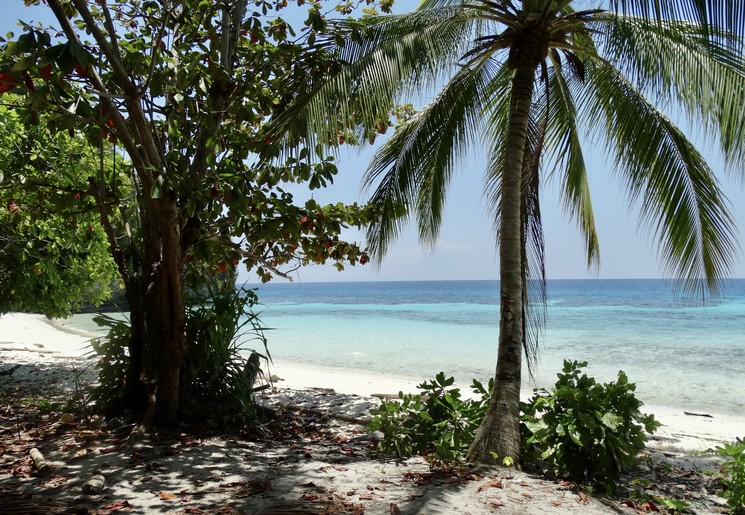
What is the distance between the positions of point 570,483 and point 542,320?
2.14 m

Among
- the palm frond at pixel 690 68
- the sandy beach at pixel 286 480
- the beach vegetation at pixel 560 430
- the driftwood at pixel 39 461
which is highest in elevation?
the palm frond at pixel 690 68

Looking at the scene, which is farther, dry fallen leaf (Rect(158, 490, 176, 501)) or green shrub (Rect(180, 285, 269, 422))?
green shrub (Rect(180, 285, 269, 422))

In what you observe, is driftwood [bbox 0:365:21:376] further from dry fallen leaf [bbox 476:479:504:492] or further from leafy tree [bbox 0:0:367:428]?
dry fallen leaf [bbox 476:479:504:492]

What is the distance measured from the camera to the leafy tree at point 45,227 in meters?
5.03

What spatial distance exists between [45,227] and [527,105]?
18.4 ft

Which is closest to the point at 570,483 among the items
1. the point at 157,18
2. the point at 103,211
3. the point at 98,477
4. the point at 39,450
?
the point at 98,477

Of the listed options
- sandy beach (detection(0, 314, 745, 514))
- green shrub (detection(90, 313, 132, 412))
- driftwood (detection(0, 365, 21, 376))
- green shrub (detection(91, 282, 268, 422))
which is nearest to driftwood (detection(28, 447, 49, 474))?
sandy beach (detection(0, 314, 745, 514))

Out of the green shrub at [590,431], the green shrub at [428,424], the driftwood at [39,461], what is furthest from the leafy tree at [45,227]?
the green shrub at [590,431]

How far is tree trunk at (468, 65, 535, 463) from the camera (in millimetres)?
3926

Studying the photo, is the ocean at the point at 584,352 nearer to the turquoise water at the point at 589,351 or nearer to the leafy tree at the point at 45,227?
the turquoise water at the point at 589,351

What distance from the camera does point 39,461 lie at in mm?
3568

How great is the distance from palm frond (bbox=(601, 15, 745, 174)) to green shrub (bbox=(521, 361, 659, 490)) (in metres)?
2.36

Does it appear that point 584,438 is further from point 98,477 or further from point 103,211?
point 103,211

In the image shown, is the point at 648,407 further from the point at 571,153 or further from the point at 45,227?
the point at 45,227
